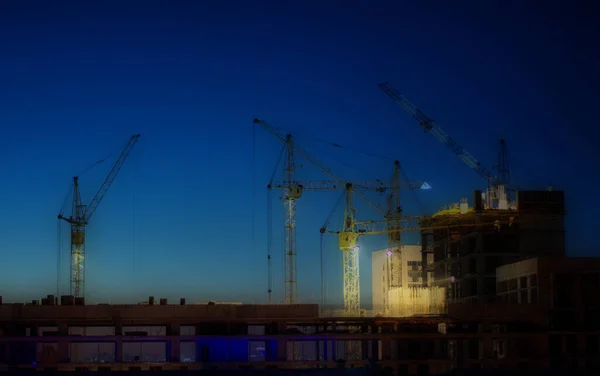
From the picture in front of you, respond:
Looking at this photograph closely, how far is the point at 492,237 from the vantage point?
15250 centimetres

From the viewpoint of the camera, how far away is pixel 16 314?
85375mm

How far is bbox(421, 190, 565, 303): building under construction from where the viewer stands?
149250mm

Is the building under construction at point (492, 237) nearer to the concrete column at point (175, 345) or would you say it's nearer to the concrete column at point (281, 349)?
the concrete column at point (281, 349)

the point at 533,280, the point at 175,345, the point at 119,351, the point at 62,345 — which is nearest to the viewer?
the point at 175,345

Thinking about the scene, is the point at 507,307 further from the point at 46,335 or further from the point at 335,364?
the point at 46,335

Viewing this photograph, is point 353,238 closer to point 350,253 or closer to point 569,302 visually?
point 350,253

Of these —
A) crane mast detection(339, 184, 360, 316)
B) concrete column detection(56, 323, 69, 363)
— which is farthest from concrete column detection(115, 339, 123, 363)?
crane mast detection(339, 184, 360, 316)

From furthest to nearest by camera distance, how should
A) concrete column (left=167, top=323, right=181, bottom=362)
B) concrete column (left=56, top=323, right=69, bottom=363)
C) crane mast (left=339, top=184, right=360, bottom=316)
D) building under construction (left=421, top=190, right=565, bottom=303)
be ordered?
1. crane mast (left=339, top=184, right=360, bottom=316)
2. building under construction (left=421, top=190, right=565, bottom=303)
3. concrete column (left=56, top=323, right=69, bottom=363)
4. concrete column (left=167, top=323, right=181, bottom=362)

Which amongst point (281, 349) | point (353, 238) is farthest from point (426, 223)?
point (281, 349)

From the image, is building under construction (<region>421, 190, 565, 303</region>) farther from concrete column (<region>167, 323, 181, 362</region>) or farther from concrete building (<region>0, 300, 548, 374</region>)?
concrete column (<region>167, 323, 181, 362</region>)

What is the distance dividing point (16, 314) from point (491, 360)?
43.7 m

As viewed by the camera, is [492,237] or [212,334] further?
[492,237]

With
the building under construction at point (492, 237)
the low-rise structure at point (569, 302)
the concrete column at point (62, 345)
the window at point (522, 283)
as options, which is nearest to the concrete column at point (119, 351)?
the concrete column at point (62, 345)

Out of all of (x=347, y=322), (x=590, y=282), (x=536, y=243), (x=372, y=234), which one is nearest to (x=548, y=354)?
(x=590, y=282)
